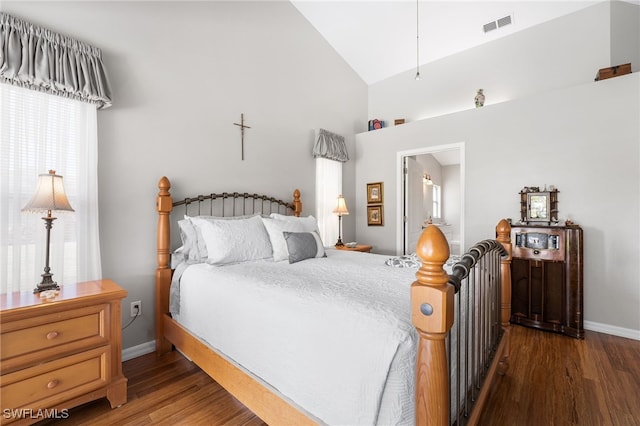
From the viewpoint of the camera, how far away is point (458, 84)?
4047mm

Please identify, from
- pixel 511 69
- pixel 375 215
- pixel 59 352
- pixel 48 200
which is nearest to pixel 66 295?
pixel 59 352

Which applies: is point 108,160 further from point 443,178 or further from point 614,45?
point 443,178

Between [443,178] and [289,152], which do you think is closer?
[289,152]

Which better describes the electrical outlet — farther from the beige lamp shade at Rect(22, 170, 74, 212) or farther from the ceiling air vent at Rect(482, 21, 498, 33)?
the ceiling air vent at Rect(482, 21, 498, 33)

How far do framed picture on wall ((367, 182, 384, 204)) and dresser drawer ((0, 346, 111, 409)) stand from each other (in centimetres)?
363

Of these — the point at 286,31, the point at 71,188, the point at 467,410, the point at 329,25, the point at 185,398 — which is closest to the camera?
the point at 467,410

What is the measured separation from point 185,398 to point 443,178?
23.9 ft

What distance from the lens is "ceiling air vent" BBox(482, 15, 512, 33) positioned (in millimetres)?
3477

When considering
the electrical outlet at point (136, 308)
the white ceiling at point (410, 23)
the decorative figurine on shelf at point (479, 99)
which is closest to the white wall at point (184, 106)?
the electrical outlet at point (136, 308)

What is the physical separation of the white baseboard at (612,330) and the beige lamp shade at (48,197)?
4.43m

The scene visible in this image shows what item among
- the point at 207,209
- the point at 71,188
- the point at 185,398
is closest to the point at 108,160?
the point at 71,188

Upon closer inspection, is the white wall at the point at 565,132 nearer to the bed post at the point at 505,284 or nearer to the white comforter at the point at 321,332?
the bed post at the point at 505,284

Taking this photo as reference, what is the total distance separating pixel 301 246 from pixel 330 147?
1.86m

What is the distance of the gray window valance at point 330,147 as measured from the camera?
154 inches
